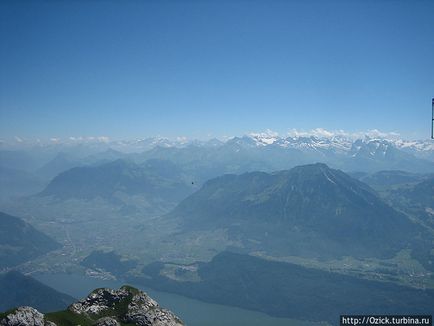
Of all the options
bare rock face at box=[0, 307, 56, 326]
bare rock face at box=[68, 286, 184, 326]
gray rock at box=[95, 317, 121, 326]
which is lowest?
bare rock face at box=[68, 286, 184, 326]

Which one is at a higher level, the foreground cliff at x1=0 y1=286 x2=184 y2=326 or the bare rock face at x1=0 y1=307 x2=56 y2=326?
the bare rock face at x1=0 y1=307 x2=56 y2=326

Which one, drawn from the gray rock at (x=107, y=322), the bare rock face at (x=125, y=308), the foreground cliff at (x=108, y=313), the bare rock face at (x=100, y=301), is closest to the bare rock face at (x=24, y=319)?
the foreground cliff at (x=108, y=313)

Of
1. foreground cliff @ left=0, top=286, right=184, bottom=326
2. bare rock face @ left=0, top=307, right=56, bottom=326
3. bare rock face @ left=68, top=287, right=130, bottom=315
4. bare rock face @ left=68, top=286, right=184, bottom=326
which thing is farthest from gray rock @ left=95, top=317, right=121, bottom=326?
bare rock face @ left=68, top=287, right=130, bottom=315

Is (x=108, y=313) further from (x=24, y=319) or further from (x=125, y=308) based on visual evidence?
(x=24, y=319)

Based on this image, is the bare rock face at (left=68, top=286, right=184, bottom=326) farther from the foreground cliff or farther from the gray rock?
the gray rock

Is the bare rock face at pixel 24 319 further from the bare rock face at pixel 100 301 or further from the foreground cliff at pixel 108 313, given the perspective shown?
the bare rock face at pixel 100 301

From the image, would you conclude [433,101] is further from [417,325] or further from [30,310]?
[30,310]

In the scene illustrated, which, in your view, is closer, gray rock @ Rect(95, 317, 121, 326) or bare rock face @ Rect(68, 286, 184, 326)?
gray rock @ Rect(95, 317, 121, 326)

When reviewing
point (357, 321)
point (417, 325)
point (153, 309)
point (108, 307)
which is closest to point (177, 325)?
point (153, 309)

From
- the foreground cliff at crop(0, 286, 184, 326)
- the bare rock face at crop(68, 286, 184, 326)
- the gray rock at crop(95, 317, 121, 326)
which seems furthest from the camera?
the bare rock face at crop(68, 286, 184, 326)
